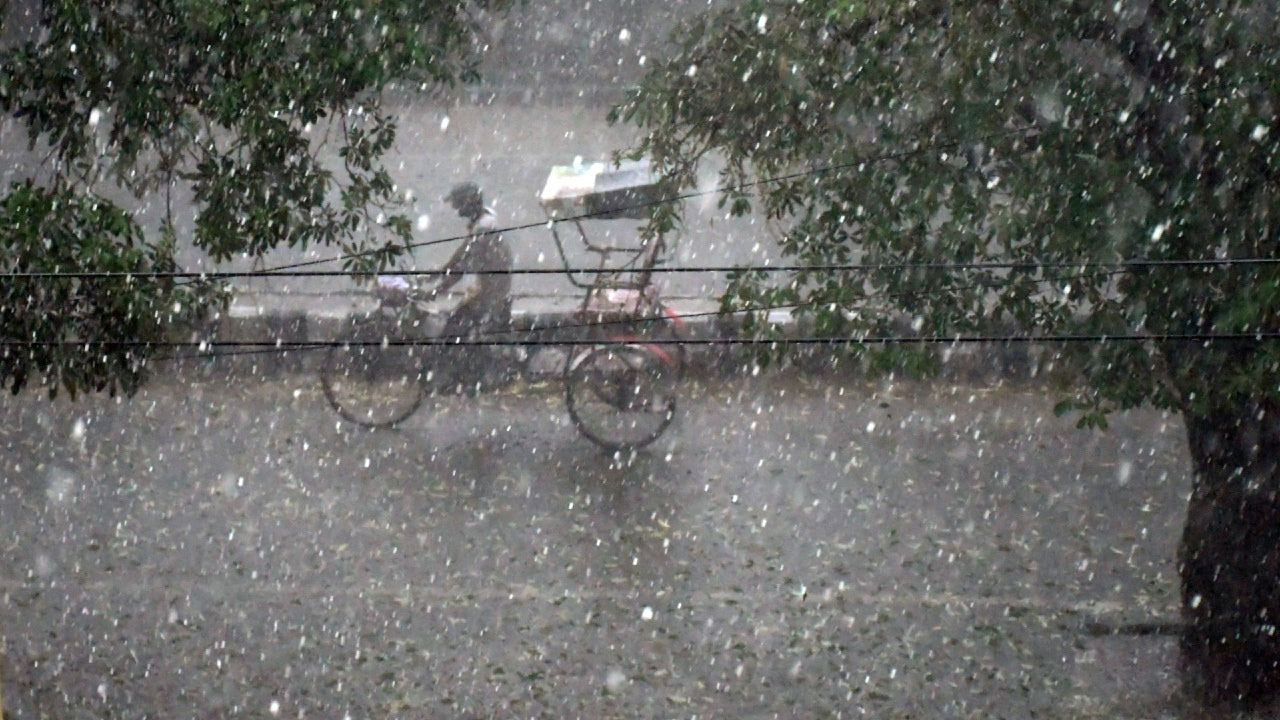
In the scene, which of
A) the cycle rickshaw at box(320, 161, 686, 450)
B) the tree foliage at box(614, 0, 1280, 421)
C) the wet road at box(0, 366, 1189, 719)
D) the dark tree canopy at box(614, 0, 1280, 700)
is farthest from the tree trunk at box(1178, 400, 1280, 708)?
the cycle rickshaw at box(320, 161, 686, 450)

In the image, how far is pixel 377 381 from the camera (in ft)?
30.7

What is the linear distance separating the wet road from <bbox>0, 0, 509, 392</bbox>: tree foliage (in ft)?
5.96

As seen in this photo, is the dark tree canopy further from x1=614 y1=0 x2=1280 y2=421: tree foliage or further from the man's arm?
the man's arm

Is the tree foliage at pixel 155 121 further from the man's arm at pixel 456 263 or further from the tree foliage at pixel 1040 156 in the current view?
the man's arm at pixel 456 263

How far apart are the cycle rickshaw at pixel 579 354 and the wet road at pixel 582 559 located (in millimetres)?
246

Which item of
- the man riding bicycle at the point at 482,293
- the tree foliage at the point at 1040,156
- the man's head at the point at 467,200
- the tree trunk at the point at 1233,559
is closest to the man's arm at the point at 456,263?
the man riding bicycle at the point at 482,293

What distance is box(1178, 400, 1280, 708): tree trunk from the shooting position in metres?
4.92

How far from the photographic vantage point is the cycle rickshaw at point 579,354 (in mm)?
7184

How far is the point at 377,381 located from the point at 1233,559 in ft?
19.5

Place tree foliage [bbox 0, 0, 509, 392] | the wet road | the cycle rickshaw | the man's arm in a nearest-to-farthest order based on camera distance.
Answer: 1. tree foliage [bbox 0, 0, 509, 392]
2. the wet road
3. the cycle rickshaw
4. the man's arm

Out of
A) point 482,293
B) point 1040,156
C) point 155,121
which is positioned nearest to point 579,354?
point 482,293

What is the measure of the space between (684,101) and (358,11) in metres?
1.26

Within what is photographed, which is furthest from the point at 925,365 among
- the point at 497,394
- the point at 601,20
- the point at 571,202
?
the point at 601,20

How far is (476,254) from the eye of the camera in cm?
776
